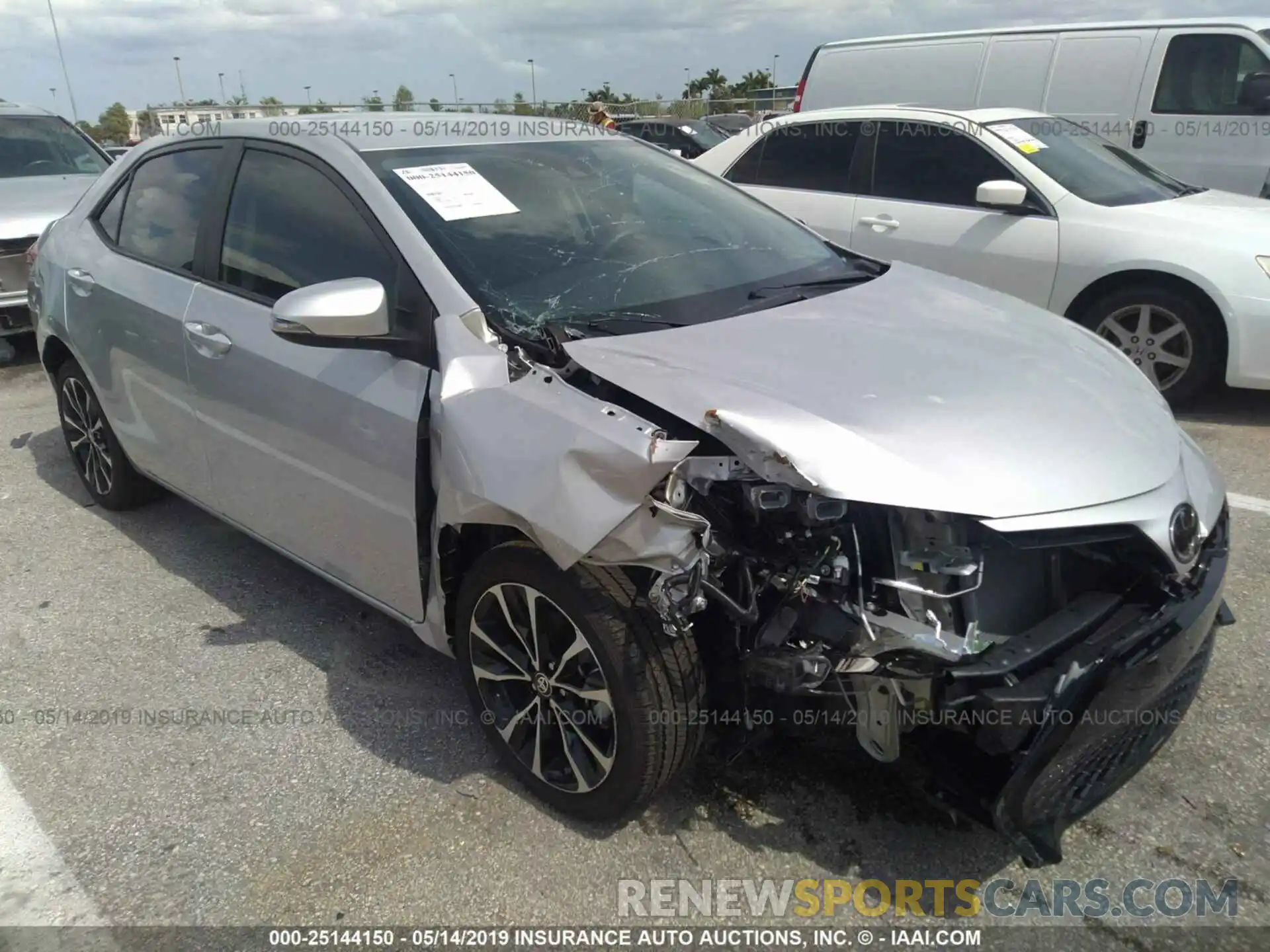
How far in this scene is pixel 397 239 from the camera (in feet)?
8.70

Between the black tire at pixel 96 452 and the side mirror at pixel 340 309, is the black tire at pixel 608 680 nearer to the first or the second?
the side mirror at pixel 340 309

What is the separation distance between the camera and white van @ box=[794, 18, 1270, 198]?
24.0 feet

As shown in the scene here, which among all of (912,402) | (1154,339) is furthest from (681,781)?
(1154,339)

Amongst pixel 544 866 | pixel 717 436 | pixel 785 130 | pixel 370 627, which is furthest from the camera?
pixel 785 130

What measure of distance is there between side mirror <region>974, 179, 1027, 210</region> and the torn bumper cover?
3.68 meters

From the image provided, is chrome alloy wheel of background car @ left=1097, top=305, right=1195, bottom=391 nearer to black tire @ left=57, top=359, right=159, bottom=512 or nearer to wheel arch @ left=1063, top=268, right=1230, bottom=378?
wheel arch @ left=1063, top=268, right=1230, bottom=378

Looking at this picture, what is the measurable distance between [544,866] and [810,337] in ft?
4.91

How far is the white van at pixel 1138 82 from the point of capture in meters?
7.33

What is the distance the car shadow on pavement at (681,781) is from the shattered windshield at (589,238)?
1.25m

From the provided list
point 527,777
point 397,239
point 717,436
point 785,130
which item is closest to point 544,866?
point 527,777

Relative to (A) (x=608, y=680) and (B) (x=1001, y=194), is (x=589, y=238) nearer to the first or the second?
(A) (x=608, y=680)

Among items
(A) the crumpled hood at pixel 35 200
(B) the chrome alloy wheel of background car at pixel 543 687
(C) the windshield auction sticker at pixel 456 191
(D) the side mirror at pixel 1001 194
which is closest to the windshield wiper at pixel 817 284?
(C) the windshield auction sticker at pixel 456 191

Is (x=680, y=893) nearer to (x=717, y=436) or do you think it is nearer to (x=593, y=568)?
(x=593, y=568)
